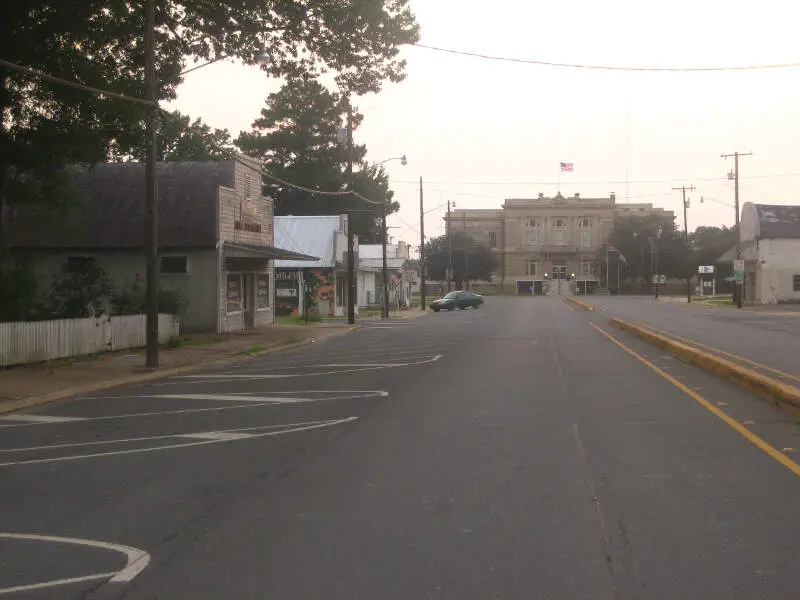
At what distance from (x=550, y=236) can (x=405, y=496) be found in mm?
127563

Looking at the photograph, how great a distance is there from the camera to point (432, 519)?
6891mm

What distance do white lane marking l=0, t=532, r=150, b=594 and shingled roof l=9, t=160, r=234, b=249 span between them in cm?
2510

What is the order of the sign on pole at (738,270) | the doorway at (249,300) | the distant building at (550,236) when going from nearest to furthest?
1. the doorway at (249,300)
2. the sign on pole at (738,270)
3. the distant building at (550,236)

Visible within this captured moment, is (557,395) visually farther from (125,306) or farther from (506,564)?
(125,306)

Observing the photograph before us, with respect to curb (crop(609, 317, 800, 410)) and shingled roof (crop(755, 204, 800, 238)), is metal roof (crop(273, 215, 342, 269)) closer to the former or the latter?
curb (crop(609, 317, 800, 410))

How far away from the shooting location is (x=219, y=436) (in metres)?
11.0

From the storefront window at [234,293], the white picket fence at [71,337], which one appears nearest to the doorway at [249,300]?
the storefront window at [234,293]

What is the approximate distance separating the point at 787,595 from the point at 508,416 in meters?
7.03

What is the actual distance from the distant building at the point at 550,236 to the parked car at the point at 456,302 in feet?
213

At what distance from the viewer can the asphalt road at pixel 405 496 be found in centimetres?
555

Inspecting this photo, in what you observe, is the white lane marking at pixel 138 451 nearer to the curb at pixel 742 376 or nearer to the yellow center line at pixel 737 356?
the curb at pixel 742 376

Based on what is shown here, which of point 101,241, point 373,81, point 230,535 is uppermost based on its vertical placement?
point 373,81

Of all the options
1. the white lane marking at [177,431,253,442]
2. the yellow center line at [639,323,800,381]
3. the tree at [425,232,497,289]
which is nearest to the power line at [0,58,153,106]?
the white lane marking at [177,431,253,442]

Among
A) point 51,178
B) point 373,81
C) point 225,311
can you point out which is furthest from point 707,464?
point 225,311
